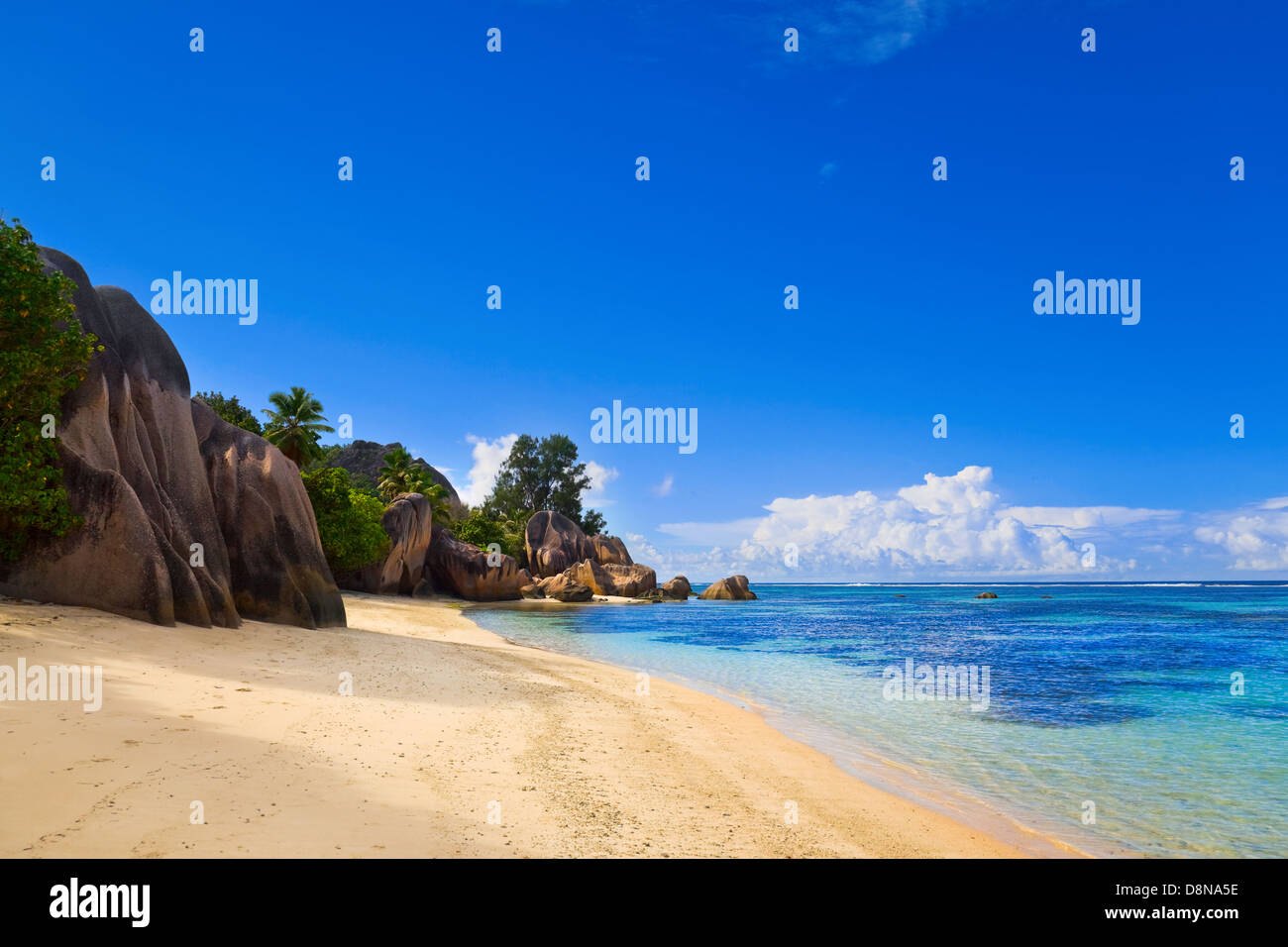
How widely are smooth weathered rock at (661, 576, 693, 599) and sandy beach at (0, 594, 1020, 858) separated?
75.0m

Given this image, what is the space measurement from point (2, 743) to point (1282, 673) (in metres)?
37.6

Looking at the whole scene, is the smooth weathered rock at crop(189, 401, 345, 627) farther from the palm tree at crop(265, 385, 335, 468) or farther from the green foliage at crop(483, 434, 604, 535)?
the green foliage at crop(483, 434, 604, 535)

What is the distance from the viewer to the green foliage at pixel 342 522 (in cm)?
4056

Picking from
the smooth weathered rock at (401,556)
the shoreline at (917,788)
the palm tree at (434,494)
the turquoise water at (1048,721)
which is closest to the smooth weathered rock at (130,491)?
the shoreline at (917,788)

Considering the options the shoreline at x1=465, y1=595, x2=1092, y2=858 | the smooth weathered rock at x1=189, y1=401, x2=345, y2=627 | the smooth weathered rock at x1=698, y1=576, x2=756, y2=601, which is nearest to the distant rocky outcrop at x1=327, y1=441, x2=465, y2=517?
the smooth weathered rock at x1=698, y1=576, x2=756, y2=601

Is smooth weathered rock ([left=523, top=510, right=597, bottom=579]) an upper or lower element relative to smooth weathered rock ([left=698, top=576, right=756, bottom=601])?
upper

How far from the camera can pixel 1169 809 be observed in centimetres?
1024

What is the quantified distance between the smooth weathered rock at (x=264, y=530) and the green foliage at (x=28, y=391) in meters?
5.90

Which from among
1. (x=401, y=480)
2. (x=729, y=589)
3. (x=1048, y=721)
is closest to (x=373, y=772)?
(x=1048, y=721)

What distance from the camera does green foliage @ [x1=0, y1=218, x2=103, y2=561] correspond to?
1368cm

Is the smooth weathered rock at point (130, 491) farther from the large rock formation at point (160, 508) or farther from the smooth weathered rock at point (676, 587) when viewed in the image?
the smooth weathered rock at point (676, 587)

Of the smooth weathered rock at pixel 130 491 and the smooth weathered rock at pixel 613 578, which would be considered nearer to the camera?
the smooth weathered rock at pixel 130 491

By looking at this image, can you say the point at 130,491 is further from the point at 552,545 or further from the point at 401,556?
the point at 552,545
